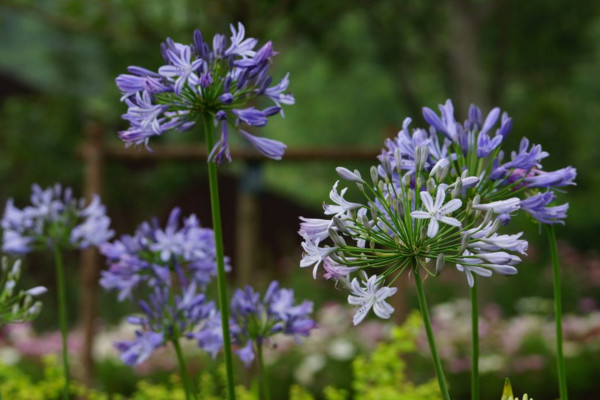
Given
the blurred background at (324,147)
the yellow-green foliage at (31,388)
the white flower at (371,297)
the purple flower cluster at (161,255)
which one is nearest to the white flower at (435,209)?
the white flower at (371,297)

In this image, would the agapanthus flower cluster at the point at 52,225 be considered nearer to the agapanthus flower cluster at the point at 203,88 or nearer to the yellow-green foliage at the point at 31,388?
the yellow-green foliage at the point at 31,388

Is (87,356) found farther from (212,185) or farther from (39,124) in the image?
(39,124)

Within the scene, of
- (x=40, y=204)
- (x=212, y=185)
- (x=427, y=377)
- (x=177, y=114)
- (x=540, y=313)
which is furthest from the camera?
(x=540, y=313)

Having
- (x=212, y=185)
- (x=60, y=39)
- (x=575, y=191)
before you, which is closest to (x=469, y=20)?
(x=575, y=191)

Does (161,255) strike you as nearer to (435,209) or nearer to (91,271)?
(435,209)

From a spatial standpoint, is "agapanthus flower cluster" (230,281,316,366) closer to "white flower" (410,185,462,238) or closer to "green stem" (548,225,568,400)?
"green stem" (548,225,568,400)

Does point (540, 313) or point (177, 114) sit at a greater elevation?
point (177, 114)
